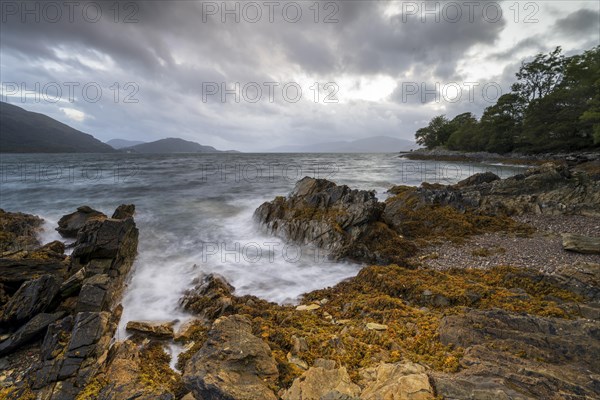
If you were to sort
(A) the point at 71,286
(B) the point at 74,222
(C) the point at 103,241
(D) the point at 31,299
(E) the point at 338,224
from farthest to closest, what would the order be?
1. (B) the point at 74,222
2. (E) the point at 338,224
3. (C) the point at 103,241
4. (A) the point at 71,286
5. (D) the point at 31,299

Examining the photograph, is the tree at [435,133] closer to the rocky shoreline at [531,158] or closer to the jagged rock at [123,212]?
the rocky shoreline at [531,158]

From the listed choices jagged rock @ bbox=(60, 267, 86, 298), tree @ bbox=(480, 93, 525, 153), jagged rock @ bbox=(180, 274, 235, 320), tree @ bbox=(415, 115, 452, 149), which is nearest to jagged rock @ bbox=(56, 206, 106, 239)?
jagged rock @ bbox=(60, 267, 86, 298)

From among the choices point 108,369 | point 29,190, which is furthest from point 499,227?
point 29,190

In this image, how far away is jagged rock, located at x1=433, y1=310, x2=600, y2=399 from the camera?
11.6 feet

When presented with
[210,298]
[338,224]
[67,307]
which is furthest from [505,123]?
[67,307]

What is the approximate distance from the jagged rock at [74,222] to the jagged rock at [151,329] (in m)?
9.06

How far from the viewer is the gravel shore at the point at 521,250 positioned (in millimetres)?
8708

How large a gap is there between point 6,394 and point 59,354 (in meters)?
0.81

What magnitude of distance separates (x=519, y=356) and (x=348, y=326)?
295cm

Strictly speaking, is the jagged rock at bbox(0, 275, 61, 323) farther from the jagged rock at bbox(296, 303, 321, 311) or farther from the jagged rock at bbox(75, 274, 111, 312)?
the jagged rock at bbox(296, 303, 321, 311)

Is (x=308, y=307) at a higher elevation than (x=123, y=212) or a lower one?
lower

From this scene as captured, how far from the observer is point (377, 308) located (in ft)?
21.7

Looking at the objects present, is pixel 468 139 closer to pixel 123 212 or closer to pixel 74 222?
pixel 123 212

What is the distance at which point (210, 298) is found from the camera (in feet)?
26.7
